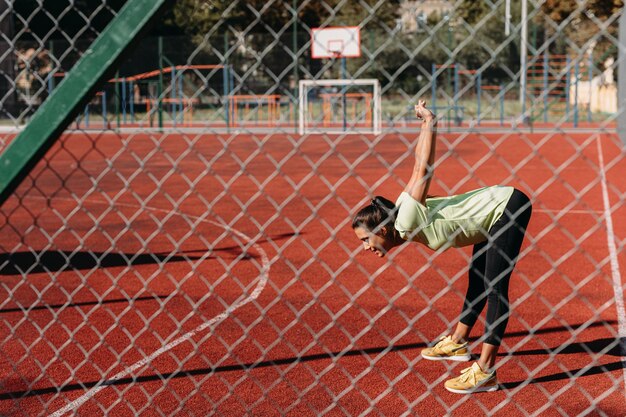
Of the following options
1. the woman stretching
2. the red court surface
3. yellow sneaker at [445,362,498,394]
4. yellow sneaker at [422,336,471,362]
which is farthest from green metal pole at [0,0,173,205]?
yellow sneaker at [422,336,471,362]

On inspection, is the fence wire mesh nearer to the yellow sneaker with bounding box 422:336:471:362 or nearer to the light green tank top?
the yellow sneaker with bounding box 422:336:471:362

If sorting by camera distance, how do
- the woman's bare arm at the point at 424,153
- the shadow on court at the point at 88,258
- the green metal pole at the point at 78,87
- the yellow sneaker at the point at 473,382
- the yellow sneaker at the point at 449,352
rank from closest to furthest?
the green metal pole at the point at 78,87 < the woman's bare arm at the point at 424,153 < the yellow sneaker at the point at 473,382 < the yellow sneaker at the point at 449,352 < the shadow on court at the point at 88,258

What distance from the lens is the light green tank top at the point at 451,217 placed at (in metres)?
4.02

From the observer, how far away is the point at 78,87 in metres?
2.81

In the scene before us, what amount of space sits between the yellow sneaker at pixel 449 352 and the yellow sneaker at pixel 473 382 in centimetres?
42

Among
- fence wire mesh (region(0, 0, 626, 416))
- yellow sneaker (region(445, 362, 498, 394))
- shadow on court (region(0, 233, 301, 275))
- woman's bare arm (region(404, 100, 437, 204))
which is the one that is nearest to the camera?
woman's bare arm (region(404, 100, 437, 204))

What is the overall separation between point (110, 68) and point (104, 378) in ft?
8.91

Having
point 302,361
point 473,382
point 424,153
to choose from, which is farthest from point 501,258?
point 302,361

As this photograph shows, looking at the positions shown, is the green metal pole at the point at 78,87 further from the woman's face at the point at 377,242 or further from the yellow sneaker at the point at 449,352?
the yellow sneaker at the point at 449,352

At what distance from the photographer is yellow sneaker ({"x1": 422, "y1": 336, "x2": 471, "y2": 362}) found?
5266 millimetres

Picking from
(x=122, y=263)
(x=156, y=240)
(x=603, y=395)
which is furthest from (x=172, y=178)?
(x=603, y=395)

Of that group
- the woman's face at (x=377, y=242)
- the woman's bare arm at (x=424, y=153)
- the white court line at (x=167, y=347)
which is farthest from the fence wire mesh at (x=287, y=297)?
the woman's face at (x=377, y=242)

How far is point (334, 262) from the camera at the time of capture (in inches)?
328

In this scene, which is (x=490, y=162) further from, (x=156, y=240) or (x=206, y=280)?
(x=206, y=280)
